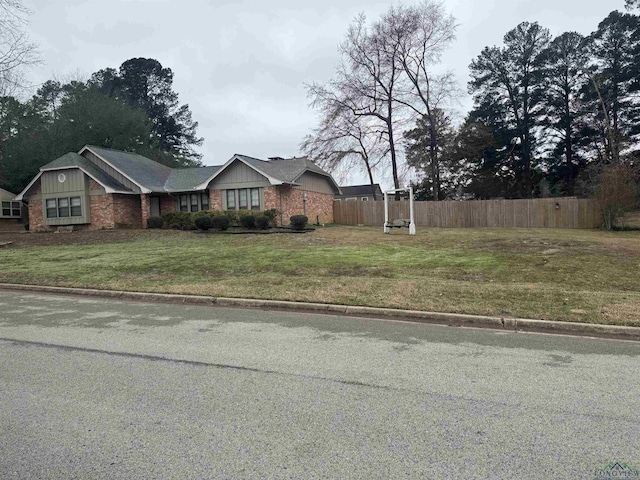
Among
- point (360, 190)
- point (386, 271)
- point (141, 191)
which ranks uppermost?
point (360, 190)

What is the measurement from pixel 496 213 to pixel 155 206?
21414 mm

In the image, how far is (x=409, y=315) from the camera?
290 inches

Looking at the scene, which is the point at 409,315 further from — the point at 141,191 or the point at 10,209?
the point at 10,209

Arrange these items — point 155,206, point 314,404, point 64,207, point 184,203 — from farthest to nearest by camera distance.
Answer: point 155,206, point 184,203, point 64,207, point 314,404

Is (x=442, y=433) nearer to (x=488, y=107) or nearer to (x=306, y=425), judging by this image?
(x=306, y=425)

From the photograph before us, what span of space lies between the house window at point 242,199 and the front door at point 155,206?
19.8 feet

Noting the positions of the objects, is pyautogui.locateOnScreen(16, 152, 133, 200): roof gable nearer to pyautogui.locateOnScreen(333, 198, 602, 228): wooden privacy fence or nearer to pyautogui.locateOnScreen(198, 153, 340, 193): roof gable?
pyautogui.locateOnScreen(198, 153, 340, 193): roof gable

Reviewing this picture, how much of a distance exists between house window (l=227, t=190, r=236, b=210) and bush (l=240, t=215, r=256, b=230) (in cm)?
273

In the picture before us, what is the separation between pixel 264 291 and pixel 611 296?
6.48 m

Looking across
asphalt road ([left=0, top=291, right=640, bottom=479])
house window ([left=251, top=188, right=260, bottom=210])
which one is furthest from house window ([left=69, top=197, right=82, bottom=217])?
asphalt road ([left=0, top=291, right=640, bottom=479])

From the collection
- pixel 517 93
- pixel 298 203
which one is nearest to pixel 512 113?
pixel 517 93

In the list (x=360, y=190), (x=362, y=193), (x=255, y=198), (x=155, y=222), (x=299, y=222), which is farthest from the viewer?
(x=360, y=190)

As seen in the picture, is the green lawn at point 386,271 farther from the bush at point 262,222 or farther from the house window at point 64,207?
the house window at point 64,207

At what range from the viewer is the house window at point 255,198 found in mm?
26078
